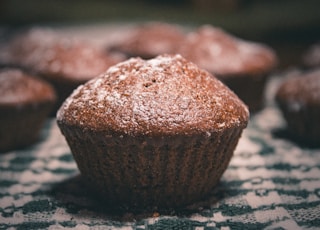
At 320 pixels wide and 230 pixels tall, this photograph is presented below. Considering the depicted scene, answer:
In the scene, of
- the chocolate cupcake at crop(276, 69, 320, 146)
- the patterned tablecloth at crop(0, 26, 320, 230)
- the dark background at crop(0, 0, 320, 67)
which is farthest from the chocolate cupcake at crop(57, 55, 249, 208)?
the dark background at crop(0, 0, 320, 67)

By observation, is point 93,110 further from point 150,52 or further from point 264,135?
point 150,52

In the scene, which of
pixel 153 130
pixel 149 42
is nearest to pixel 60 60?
pixel 149 42

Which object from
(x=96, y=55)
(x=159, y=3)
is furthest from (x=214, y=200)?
(x=159, y=3)

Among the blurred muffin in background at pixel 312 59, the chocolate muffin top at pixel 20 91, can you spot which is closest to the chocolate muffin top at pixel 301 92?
the blurred muffin in background at pixel 312 59

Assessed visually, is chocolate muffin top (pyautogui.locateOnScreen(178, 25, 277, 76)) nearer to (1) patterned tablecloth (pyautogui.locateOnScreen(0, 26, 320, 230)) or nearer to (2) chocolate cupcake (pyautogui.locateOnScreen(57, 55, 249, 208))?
(1) patterned tablecloth (pyautogui.locateOnScreen(0, 26, 320, 230))

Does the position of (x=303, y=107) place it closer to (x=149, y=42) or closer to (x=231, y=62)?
(x=231, y=62)

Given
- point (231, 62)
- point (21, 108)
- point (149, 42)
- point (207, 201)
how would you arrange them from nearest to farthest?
point (207, 201) < point (21, 108) < point (231, 62) < point (149, 42)
